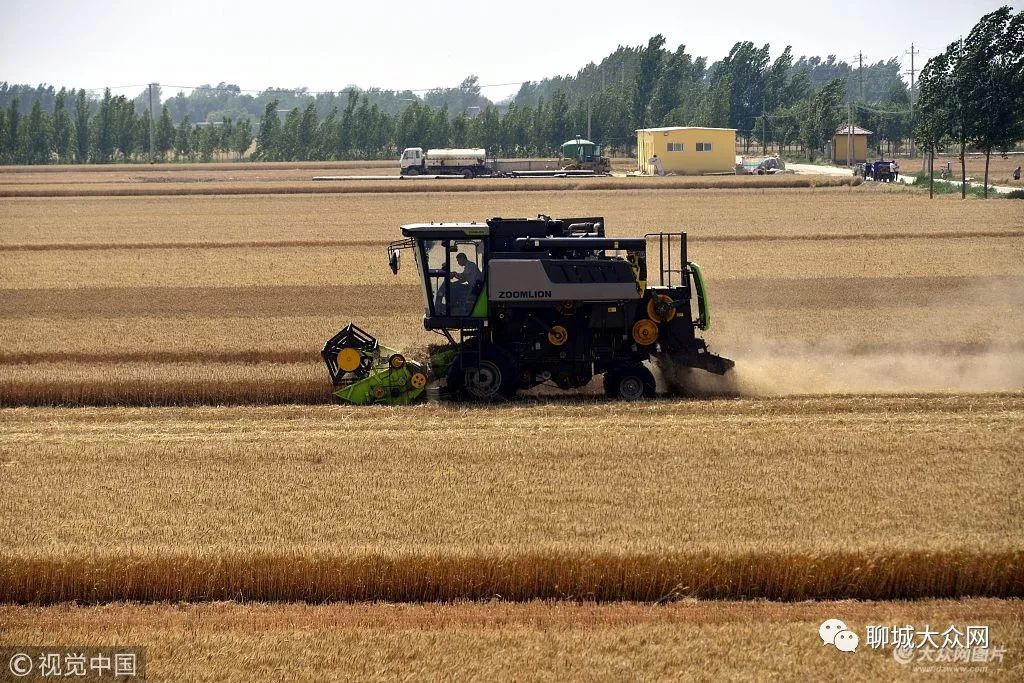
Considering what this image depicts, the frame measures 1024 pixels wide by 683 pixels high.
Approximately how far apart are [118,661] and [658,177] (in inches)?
2755

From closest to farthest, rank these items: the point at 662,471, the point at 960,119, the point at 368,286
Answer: the point at 662,471
the point at 368,286
the point at 960,119

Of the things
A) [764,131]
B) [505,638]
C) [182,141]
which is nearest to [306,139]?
[182,141]

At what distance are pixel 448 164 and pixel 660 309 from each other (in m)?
65.8

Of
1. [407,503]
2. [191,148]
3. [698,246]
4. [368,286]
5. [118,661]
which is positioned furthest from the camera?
[191,148]

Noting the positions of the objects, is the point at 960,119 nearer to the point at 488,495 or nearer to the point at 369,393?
the point at 369,393

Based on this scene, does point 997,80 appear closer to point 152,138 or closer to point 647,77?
point 647,77

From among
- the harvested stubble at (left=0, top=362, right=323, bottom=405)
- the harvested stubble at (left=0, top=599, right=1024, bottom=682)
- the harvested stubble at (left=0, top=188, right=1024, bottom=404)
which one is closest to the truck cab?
the harvested stubble at (left=0, top=188, right=1024, bottom=404)

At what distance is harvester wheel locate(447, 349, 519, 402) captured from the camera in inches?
688

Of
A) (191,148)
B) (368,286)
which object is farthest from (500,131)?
(368,286)

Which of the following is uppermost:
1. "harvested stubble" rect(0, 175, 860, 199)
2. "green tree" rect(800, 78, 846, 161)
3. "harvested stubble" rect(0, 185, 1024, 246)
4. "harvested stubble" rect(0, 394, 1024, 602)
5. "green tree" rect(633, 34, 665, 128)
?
"green tree" rect(633, 34, 665, 128)

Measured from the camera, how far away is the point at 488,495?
1206 centimetres

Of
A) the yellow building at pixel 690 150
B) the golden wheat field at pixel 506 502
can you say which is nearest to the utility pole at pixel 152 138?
the yellow building at pixel 690 150

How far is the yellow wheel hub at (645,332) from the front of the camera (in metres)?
17.6

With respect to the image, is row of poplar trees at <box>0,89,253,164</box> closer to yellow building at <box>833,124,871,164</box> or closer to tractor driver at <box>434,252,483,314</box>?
yellow building at <box>833,124,871,164</box>
